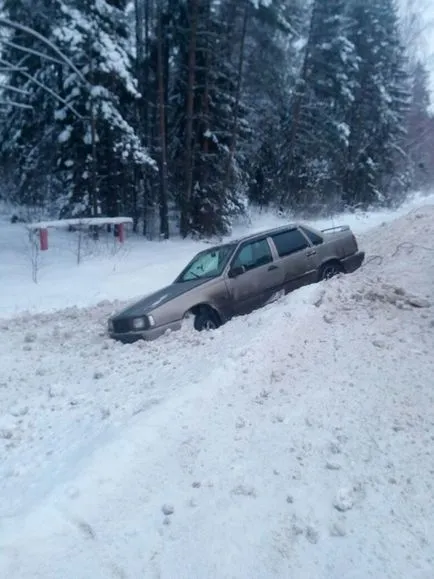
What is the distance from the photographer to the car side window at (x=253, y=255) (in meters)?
8.86

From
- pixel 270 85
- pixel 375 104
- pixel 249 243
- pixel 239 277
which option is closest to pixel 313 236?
pixel 249 243

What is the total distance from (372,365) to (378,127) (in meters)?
30.3

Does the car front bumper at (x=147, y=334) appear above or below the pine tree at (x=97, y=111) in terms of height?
below

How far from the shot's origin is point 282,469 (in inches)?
166

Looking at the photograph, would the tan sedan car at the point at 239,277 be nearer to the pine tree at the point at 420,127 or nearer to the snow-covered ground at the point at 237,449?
the snow-covered ground at the point at 237,449

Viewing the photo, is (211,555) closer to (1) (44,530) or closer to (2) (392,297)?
(1) (44,530)

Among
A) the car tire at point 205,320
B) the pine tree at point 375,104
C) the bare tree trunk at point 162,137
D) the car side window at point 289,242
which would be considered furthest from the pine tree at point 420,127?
the car tire at point 205,320

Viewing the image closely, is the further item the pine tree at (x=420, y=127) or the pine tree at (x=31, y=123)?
the pine tree at (x=420, y=127)

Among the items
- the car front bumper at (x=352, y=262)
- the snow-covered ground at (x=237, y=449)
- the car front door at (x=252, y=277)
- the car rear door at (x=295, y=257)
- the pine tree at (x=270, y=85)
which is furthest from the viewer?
the pine tree at (x=270, y=85)

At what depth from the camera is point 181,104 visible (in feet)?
71.6

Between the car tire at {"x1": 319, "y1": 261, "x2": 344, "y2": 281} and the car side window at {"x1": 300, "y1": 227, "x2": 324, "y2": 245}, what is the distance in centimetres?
42

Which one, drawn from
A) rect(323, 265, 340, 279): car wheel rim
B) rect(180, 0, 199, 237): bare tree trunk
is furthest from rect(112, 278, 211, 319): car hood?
rect(180, 0, 199, 237): bare tree trunk

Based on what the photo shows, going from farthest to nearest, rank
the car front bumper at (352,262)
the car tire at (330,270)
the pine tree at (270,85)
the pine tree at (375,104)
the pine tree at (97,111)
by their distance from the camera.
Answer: the pine tree at (375,104), the pine tree at (270,85), the pine tree at (97,111), the car front bumper at (352,262), the car tire at (330,270)

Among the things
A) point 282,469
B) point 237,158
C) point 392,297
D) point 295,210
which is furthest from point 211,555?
point 295,210
